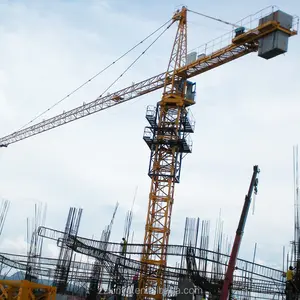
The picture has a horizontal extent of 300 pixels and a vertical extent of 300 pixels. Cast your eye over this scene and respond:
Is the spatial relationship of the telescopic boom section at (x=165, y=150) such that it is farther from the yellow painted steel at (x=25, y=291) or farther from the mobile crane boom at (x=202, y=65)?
the yellow painted steel at (x=25, y=291)

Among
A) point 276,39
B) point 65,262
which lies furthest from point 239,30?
point 65,262

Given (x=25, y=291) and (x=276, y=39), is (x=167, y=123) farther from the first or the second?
(x=25, y=291)

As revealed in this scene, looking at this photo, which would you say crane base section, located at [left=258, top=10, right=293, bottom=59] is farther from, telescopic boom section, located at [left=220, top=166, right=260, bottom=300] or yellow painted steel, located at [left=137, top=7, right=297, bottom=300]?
telescopic boom section, located at [left=220, top=166, right=260, bottom=300]

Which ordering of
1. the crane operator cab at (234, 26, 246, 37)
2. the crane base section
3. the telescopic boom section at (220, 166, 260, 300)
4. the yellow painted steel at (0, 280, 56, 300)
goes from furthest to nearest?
1. the crane operator cab at (234, 26, 246, 37)
2. the crane base section
3. the telescopic boom section at (220, 166, 260, 300)
4. the yellow painted steel at (0, 280, 56, 300)

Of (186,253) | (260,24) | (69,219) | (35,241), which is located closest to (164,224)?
(69,219)

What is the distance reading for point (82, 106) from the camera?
44.8m

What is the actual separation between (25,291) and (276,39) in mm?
22608

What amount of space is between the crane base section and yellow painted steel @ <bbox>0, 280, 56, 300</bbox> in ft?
70.7

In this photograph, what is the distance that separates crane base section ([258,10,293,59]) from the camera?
29.4m

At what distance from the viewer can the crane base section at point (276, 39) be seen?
1156 inches

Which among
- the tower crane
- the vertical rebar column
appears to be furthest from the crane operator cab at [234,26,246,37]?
the vertical rebar column

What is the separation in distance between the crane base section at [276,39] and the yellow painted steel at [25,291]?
21563mm

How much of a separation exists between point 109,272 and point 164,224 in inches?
320

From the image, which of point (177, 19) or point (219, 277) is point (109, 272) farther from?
point (177, 19)
